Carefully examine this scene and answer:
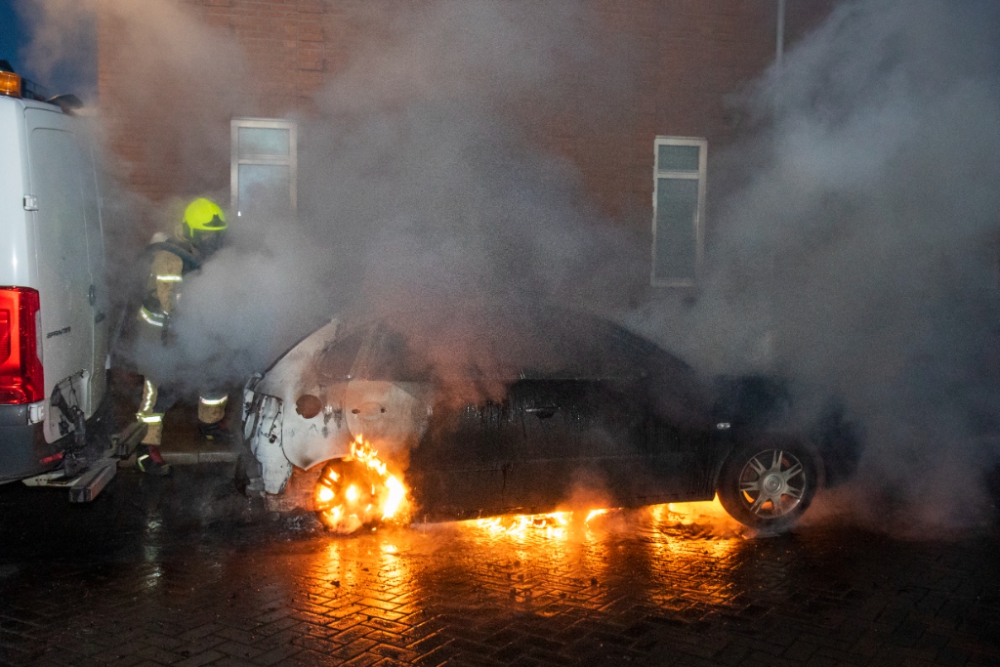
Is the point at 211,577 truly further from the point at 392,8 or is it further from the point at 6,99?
the point at 392,8

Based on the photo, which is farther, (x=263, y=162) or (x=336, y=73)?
(x=263, y=162)

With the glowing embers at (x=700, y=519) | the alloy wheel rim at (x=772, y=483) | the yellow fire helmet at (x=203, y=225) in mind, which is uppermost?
the yellow fire helmet at (x=203, y=225)

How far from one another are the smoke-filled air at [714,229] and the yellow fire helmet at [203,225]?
21cm

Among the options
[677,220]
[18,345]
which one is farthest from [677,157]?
[18,345]

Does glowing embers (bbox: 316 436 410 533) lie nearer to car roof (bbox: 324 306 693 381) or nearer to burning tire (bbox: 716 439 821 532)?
car roof (bbox: 324 306 693 381)

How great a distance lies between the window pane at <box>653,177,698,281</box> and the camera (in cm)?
936

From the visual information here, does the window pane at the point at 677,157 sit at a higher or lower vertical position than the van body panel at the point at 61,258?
higher

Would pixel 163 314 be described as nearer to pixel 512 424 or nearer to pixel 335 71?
pixel 512 424

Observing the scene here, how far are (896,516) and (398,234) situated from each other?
4.05 meters

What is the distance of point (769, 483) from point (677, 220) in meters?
4.30

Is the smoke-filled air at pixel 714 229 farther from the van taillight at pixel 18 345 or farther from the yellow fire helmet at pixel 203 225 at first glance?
the van taillight at pixel 18 345

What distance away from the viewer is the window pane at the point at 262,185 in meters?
8.27

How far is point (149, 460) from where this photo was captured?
604 centimetres

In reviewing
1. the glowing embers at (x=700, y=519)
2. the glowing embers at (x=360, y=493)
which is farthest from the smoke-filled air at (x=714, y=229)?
the glowing embers at (x=360, y=493)
